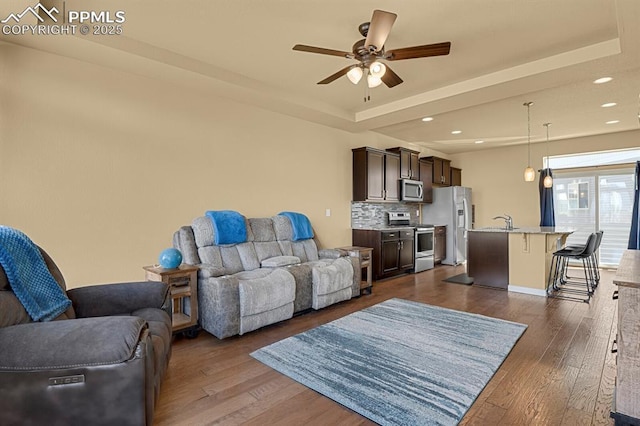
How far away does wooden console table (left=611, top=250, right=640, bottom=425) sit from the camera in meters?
1.71

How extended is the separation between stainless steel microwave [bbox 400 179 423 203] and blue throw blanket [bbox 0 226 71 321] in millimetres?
5300

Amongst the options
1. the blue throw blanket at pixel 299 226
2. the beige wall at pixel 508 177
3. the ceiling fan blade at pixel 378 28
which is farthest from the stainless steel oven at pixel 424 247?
the ceiling fan blade at pixel 378 28

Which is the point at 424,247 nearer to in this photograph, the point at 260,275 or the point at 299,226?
the point at 299,226

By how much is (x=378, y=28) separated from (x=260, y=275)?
92.8 inches

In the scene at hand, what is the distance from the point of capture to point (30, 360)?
49.6 inches

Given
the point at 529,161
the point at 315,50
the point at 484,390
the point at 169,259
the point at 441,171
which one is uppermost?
the point at 315,50

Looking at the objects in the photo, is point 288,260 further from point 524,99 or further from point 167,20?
point 524,99

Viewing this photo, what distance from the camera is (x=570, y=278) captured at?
544 centimetres

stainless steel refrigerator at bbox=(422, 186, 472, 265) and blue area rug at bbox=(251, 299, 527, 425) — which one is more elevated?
stainless steel refrigerator at bbox=(422, 186, 472, 265)

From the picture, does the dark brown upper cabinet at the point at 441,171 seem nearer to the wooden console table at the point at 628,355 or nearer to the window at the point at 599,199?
the window at the point at 599,199

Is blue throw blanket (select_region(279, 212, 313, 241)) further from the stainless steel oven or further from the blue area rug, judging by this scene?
the stainless steel oven

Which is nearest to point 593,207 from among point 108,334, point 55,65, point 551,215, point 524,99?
point 551,215

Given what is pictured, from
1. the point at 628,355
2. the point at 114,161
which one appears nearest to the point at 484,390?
the point at 628,355

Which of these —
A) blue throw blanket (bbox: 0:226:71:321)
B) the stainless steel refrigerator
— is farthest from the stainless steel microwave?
blue throw blanket (bbox: 0:226:71:321)
